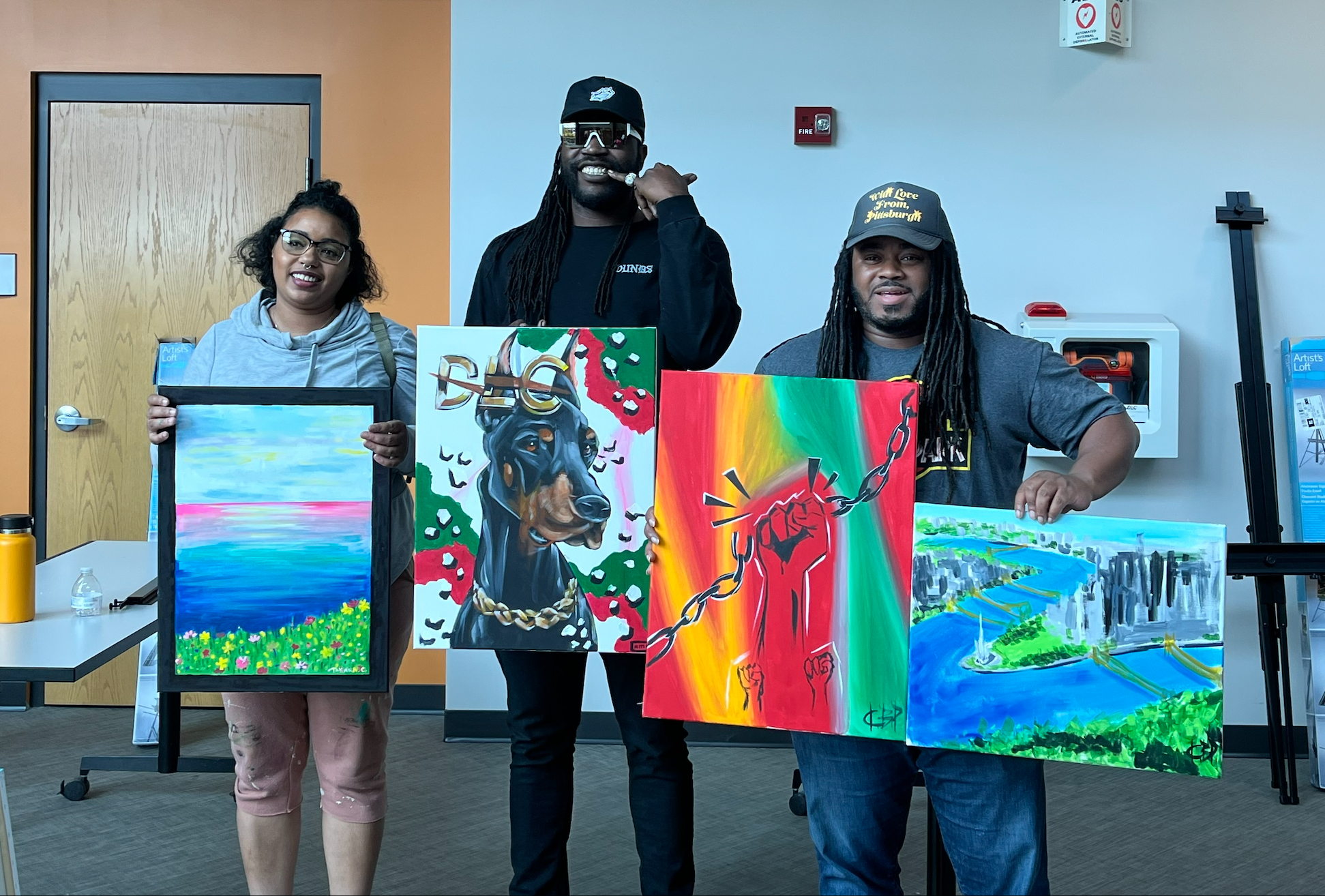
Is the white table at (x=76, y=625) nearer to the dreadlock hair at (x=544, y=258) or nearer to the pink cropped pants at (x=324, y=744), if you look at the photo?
the pink cropped pants at (x=324, y=744)

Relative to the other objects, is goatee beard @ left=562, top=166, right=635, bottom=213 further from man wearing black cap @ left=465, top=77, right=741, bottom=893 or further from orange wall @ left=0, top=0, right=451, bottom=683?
orange wall @ left=0, top=0, right=451, bottom=683

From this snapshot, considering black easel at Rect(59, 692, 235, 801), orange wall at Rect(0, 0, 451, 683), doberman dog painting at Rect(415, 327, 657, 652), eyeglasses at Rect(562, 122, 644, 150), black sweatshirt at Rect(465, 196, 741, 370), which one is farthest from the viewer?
orange wall at Rect(0, 0, 451, 683)

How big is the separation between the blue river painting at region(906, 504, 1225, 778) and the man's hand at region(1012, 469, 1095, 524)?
0.8 inches

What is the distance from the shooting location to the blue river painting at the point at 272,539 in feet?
6.83

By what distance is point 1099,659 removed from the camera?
1768 millimetres

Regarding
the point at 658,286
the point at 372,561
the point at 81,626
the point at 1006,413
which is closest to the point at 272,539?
the point at 372,561

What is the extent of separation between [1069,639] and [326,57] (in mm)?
3619

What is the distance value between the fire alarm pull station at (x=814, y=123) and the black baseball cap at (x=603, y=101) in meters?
1.93

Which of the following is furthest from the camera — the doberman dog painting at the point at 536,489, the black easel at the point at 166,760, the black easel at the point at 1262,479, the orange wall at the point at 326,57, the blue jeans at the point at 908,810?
the orange wall at the point at 326,57

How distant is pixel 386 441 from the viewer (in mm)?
2059

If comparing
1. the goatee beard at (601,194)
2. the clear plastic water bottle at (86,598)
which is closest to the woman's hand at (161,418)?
the clear plastic water bottle at (86,598)

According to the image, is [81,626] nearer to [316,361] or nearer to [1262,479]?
[316,361]

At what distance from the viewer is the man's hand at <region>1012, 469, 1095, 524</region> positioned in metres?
1.76

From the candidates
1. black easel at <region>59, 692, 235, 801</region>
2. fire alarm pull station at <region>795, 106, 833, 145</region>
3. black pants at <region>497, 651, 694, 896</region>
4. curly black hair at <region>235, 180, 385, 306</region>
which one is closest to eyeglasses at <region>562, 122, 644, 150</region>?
curly black hair at <region>235, 180, 385, 306</region>
